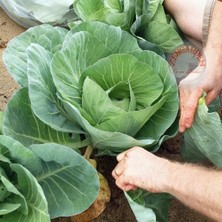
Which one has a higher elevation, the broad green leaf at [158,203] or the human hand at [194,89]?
the human hand at [194,89]

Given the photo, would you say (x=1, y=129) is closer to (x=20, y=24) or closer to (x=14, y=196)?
(x=14, y=196)

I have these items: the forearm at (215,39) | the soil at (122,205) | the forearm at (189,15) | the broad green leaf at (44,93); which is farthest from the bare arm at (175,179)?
the forearm at (189,15)

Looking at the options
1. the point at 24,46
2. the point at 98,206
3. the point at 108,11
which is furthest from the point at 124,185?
the point at 108,11

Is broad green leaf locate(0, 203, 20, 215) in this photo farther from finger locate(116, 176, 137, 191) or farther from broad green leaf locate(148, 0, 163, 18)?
broad green leaf locate(148, 0, 163, 18)

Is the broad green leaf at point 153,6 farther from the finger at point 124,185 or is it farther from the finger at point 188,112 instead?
the finger at point 124,185

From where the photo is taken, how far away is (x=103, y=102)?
4.53 feet

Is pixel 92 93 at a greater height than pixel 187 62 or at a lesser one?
greater

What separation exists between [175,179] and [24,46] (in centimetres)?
66

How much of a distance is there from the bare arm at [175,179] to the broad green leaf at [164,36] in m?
0.51

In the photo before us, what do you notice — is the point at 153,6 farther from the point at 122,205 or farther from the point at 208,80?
the point at 122,205

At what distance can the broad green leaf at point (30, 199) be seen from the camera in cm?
129

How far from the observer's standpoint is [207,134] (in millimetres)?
1478

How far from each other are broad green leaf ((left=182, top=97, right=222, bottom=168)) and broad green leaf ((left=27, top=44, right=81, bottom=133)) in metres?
0.34

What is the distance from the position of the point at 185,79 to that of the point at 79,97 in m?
0.34
